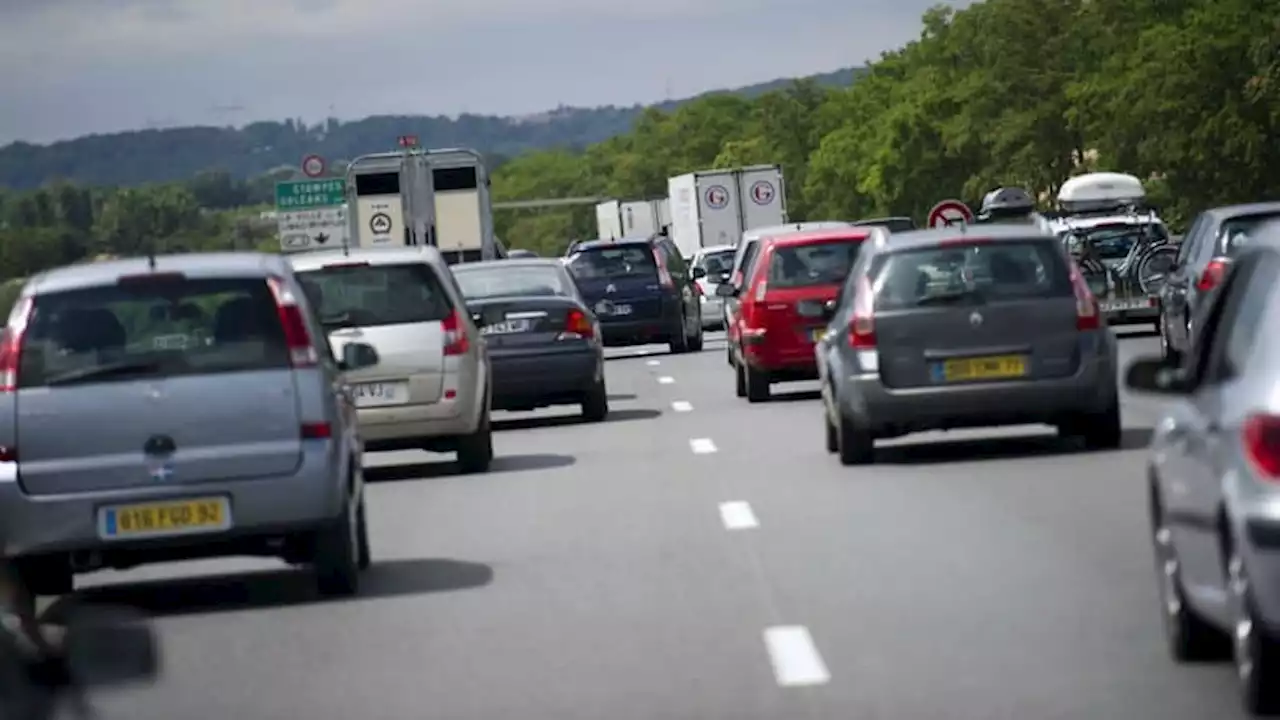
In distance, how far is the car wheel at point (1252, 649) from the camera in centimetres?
852

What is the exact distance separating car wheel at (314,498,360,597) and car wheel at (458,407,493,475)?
7.93m

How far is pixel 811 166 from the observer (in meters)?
157

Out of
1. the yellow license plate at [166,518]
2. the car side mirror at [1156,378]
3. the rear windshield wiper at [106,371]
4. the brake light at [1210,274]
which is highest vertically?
the car side mirror at [1156,378]

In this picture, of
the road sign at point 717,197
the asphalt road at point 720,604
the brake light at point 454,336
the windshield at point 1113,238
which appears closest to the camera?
the asphalt road at point 720,604

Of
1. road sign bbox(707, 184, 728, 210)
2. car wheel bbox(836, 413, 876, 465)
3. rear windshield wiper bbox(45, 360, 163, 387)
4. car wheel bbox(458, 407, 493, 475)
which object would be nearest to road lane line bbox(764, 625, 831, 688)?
rear windshield wiper bbox(45, 360, 163, 387)

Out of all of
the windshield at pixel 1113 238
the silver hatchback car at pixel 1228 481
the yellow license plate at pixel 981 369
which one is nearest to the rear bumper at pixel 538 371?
the yellow license plate at pixel 981 369

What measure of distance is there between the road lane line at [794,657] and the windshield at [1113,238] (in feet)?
104

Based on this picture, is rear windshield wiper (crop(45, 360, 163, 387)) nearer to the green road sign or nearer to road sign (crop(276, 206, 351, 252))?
road sign (crop(276, 206, 351, 252))

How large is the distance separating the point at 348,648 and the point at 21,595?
2.31m

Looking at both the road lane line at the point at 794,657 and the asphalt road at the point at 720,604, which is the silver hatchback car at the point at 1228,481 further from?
the road lane line at the point at 794,657

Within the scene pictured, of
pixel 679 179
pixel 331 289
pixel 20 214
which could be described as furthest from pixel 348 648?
pixel 20 214

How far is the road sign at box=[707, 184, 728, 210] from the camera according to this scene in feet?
238

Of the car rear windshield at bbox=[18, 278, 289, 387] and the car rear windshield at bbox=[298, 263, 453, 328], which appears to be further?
the car rear windshield at bbox=[298, 263, 453, 328]

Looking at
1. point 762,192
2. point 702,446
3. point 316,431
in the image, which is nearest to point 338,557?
point 316,431
